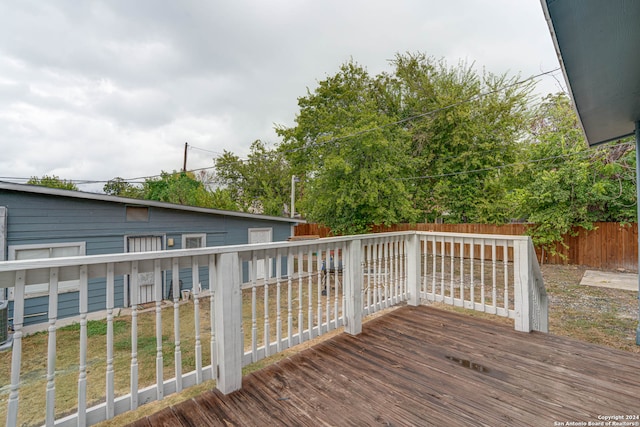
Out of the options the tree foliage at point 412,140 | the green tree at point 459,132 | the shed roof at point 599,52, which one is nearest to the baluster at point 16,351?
the shed roof at point 599,52

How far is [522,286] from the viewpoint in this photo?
2.64 meters

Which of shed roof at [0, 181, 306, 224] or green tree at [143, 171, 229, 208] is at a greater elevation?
green tree at [143, 171, 229, 208]

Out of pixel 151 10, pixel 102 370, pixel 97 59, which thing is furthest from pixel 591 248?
pixel 97 59

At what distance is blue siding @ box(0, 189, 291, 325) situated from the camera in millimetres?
5551

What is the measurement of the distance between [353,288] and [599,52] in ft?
8.01

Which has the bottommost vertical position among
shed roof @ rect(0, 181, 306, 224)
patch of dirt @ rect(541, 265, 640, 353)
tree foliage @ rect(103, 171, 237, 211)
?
patch of dirt @ rect(541, 265, 640, 353)

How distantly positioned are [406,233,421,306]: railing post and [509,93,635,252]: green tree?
7.91 metres

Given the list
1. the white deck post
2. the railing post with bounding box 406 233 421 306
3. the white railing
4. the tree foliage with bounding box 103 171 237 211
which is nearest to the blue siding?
the white railing

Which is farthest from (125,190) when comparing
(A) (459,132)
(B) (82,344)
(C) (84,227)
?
(B) (82,344)

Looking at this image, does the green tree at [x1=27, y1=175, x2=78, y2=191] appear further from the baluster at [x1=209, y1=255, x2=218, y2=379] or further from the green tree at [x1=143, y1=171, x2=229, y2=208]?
the baluster at [x1=209, y1=255, x2=218, y2=379]

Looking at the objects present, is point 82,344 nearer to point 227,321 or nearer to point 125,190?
point 227,321

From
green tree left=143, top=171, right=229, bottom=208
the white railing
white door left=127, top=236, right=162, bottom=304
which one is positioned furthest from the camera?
green tree left=143, top=171, right=229, bottom=208

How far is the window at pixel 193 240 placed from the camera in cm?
765

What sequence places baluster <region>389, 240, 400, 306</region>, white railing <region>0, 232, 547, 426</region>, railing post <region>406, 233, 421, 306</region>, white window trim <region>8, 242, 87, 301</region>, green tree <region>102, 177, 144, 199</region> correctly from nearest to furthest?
white railing <region>0, 232, 547, 426</region>, baluster <region>389, 240, 400, 306</region>, railing post <region>406, 233, 421, 306</region>, white window trim <region>8, 242, 87, 301</region>, green tree <region>102, 177, 144, 199</region>
